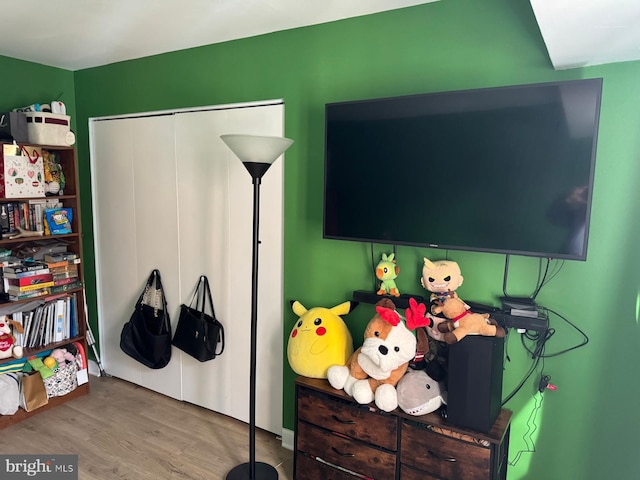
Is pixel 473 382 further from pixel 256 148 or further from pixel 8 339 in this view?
pixel 8 339

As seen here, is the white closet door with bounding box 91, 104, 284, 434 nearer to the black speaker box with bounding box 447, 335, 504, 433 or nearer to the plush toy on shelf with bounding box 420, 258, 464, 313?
the plush toy on shelf with bounding box 420, 258, 464, 313

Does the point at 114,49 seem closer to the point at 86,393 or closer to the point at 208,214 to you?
the point at 208,214

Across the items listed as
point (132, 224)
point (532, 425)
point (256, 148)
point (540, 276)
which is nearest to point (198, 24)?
point (256, 148)

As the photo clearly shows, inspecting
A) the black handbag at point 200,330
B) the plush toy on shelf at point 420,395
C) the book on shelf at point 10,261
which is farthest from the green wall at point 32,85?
the plush toy on shelf at point 420,395

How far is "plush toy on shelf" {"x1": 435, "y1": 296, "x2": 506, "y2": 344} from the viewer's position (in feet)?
6.00

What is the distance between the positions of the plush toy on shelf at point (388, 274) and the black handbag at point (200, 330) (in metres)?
1.14

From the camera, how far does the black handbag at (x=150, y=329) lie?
303 cm

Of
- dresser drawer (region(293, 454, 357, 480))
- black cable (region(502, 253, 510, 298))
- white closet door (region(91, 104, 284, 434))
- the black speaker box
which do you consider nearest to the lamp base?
dresser drawer (region(293, 454, 357, 480))

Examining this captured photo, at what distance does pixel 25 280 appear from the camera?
291 centimetres

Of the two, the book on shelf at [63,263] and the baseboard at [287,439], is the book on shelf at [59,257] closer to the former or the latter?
the book on shelf at [63,263]

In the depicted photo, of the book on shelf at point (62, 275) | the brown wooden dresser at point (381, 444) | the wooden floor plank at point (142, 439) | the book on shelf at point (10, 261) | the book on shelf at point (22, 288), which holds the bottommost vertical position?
the wooden floor plank at point (142, 439)

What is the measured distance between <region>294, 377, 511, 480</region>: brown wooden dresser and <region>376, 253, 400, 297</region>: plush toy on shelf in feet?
1.71

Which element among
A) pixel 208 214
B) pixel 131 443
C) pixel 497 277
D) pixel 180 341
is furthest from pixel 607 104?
pixel 131 443

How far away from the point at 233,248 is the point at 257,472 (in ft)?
4.05
